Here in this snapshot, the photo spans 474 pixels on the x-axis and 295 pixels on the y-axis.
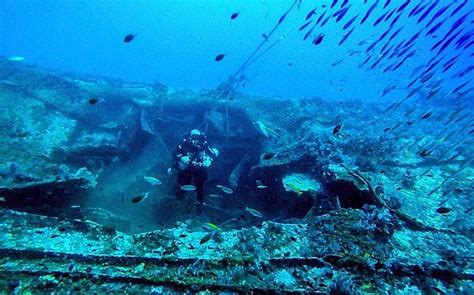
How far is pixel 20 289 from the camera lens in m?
3.48

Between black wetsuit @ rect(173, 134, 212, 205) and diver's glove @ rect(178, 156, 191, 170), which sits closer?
diver's glove @ rect(178, 156, 191, 170)

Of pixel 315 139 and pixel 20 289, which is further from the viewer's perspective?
pixel 315 139

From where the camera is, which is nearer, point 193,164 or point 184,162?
point 184,162

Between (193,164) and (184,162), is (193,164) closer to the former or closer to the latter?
(193,164)

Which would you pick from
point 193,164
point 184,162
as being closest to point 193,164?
point 193,164

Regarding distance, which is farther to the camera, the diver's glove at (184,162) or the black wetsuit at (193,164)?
the black wetsuit at (193,164)

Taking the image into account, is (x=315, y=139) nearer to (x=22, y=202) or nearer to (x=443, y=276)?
(x=443, y=276)

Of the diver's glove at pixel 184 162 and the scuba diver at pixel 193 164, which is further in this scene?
the scuba diver at pixel 193 164

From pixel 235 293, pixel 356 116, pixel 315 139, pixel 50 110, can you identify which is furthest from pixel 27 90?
pixel 356 116

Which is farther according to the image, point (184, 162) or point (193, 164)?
point (193, 164)

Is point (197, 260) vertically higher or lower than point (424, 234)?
higher

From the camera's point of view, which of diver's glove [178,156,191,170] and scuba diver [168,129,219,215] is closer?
diver's glove [178,156,191,170]

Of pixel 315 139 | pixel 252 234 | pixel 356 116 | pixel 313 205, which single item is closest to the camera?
pixel 252 234

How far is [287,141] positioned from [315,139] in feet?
6.07
